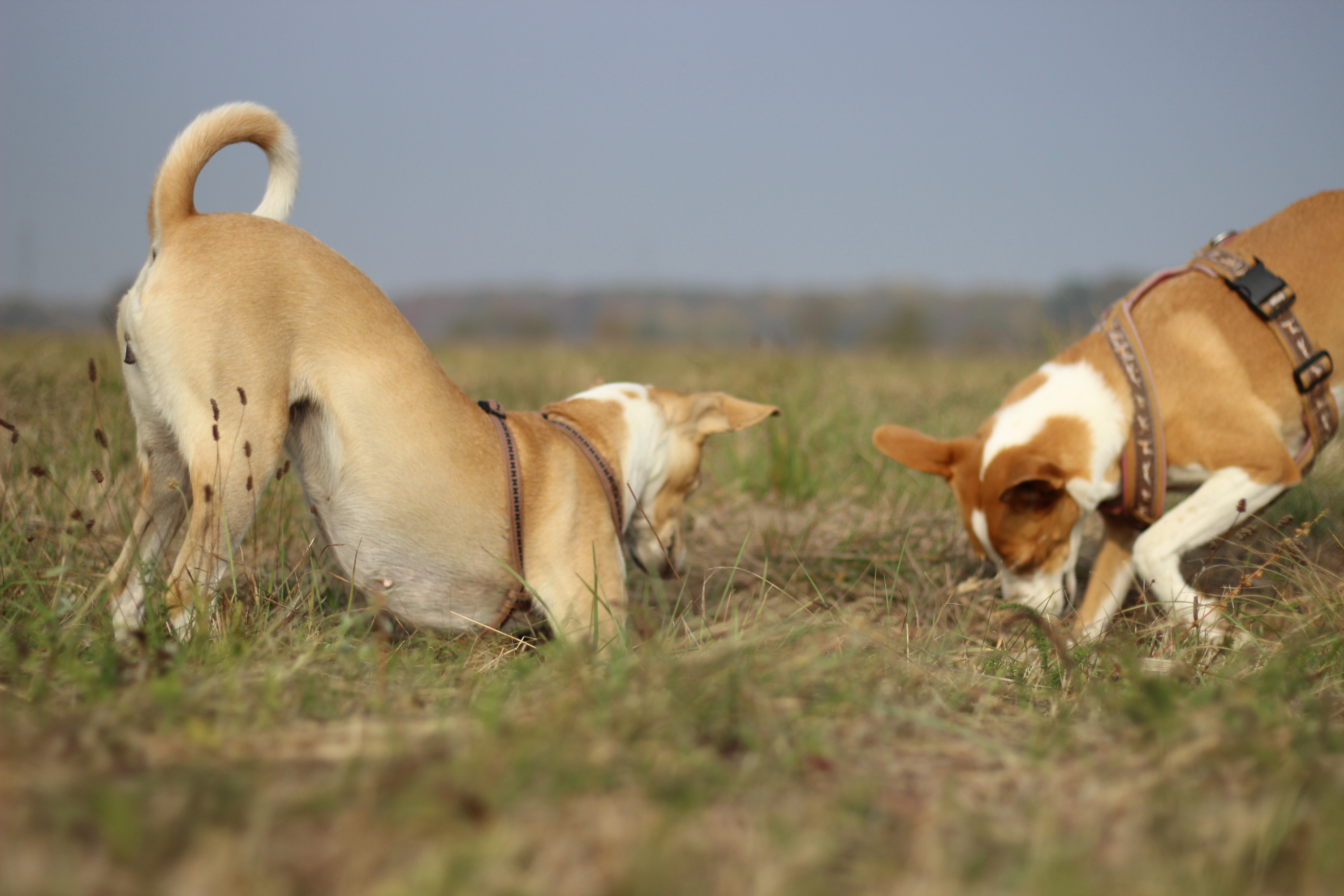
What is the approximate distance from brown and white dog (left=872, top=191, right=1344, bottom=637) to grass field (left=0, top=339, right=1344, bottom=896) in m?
0.44

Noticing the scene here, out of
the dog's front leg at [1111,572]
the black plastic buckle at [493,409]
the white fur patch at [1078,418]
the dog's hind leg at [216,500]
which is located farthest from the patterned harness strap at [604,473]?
the dog's front leg at [1111,572]

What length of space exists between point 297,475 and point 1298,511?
483cm

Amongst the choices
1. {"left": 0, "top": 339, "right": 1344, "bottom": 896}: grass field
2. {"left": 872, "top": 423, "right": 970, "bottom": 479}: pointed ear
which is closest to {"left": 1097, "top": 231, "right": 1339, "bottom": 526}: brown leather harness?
{"left": 0, "top": 339, "right": 1344, "bottom": 896}: grass field

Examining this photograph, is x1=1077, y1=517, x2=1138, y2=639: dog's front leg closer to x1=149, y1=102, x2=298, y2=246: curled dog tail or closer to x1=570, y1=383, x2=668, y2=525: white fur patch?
x1=570, y1=383, x2=668, y2=525: white fur patch

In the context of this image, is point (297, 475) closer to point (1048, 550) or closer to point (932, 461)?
point (932, 461)

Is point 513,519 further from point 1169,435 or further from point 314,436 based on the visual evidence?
point 1169,435

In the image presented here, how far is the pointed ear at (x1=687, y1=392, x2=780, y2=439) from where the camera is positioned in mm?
3719

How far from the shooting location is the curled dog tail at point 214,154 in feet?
9.00

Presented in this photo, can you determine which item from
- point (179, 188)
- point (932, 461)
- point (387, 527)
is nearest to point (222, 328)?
point (179, 188)

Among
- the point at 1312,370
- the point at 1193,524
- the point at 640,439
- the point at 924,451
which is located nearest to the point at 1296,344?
the point at 1312,370

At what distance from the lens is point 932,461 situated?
393 centimetres

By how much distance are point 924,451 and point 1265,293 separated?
151 centimetres

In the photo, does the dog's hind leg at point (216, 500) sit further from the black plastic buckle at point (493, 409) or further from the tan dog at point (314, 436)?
the black plastic buckle at point (493, 409)

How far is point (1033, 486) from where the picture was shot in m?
3.60
